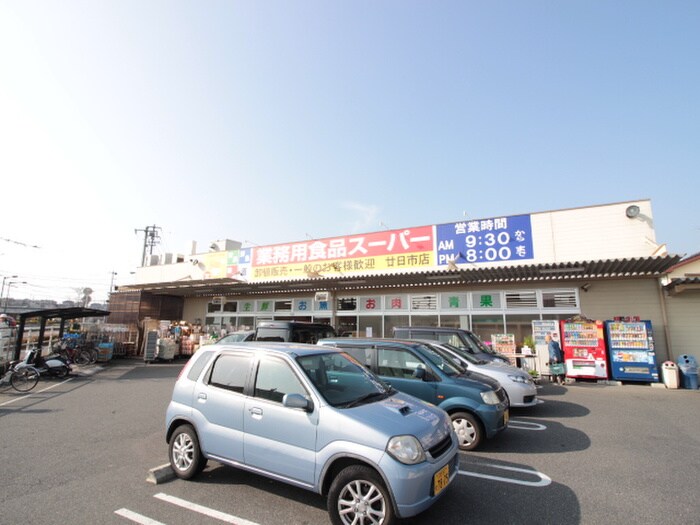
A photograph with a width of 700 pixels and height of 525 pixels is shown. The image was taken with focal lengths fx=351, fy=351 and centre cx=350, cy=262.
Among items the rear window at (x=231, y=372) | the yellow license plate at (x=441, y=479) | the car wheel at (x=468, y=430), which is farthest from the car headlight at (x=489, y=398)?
the rear window at (x=231, y=372)

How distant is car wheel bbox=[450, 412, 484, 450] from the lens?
5.25 m

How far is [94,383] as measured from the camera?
11484mm

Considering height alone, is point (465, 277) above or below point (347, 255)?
below

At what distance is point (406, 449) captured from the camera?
3047mm

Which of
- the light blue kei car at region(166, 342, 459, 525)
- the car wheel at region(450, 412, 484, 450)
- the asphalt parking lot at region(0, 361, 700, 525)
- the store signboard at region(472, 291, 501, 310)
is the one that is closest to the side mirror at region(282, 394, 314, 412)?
the light blue kei car at region(166, 342, 459, 525)

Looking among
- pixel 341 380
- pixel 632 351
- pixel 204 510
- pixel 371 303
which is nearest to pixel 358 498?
pixel 341 380

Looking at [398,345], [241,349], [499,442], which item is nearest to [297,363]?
[241,349]

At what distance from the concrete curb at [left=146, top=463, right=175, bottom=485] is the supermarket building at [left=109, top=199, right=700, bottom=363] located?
1006cm

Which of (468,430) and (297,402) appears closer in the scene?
(297,402)

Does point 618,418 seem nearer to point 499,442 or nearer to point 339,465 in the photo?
point 499,442

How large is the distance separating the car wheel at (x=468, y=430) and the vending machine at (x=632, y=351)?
337 inches

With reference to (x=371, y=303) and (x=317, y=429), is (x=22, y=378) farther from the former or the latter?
(x=371, y=303)

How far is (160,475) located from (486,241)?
1269 cm

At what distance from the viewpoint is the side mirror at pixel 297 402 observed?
335 cm
